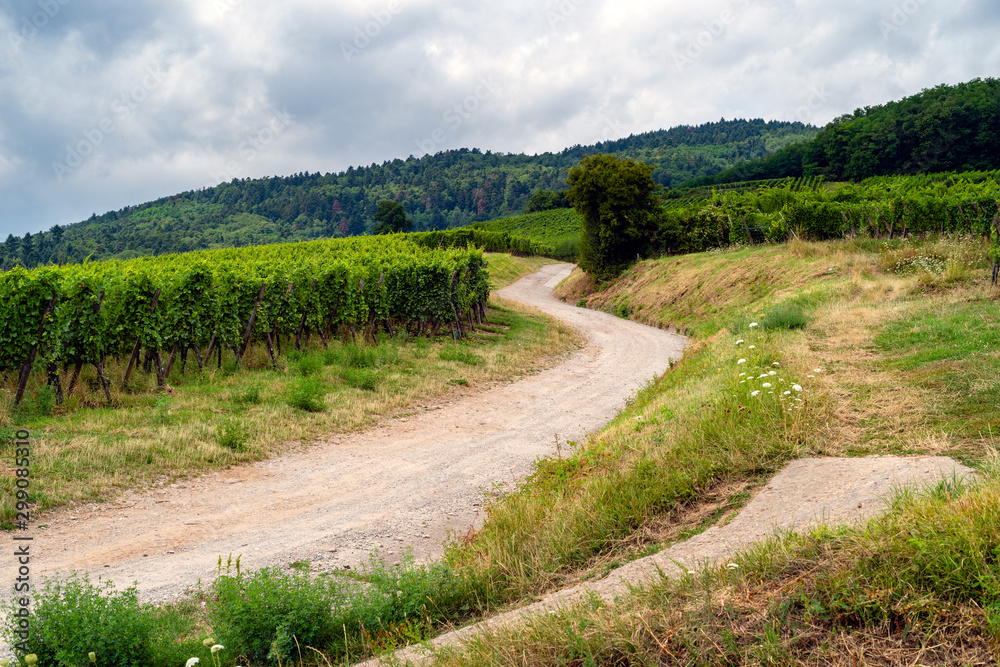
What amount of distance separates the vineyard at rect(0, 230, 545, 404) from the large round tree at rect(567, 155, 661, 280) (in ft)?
49.9

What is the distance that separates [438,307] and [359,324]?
2.90 m

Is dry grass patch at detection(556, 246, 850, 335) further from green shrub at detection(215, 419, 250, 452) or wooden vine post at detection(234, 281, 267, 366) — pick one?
green shrub at detection(215, 419, 250, 452)

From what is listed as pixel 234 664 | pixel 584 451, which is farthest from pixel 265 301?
pixel 234 664

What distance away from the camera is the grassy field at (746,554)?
346 centimetres

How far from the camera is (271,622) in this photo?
15.2ft

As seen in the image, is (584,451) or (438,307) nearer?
(584,451)

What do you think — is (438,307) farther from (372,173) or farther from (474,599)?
(372,173)

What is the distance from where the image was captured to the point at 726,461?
21.6ft

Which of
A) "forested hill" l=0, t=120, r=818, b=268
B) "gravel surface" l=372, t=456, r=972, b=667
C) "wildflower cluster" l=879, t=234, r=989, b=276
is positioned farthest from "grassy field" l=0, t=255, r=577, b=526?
"forested hill" l=0, t=120, r=818, b=268

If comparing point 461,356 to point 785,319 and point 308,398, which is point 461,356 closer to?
point 308,398

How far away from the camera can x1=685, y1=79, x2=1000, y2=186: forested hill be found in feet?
239

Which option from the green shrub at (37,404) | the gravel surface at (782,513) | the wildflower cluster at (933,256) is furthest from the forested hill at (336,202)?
the gravel surface at (782,513)

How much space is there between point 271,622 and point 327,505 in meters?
3.76

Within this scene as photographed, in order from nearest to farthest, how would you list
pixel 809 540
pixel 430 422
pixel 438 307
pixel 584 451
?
1. pixel 809 540
2. pixel 584 451
3. pixel 430 422
4. pixel 438 307
